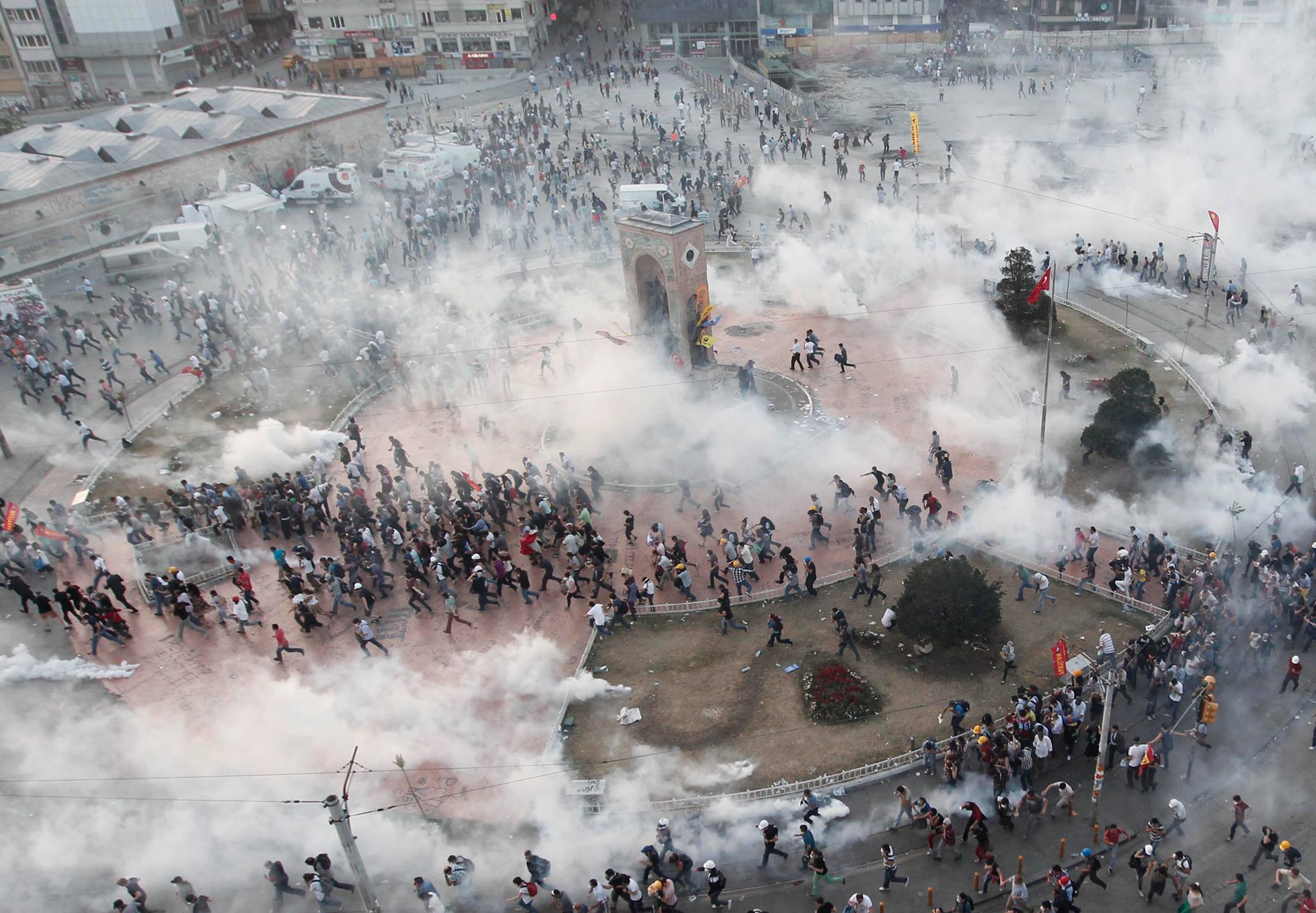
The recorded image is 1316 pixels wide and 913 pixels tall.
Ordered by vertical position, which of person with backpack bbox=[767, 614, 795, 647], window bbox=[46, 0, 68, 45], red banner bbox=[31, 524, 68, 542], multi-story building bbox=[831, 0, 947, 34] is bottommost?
person with backpack bbox=[767, 614, 795, 647]

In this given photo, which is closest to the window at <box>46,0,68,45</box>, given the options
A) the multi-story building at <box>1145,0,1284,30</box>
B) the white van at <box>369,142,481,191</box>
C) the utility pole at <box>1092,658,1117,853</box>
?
the white van at <box>369,142,481,191</box>

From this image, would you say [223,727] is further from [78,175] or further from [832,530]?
[78,175]

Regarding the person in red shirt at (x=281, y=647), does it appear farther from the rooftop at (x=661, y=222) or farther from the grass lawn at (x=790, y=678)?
the rooftop at (x=661, y=222)

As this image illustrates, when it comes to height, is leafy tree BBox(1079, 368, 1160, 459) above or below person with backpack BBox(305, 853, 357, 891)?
above

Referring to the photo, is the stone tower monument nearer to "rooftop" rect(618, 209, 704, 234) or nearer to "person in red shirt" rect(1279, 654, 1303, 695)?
"rooftop" rect(618, 209, 704, 234)

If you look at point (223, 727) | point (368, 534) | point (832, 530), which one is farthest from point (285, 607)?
point (832, 530)

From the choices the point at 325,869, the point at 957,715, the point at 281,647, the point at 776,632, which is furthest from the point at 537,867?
the point at 281,647
